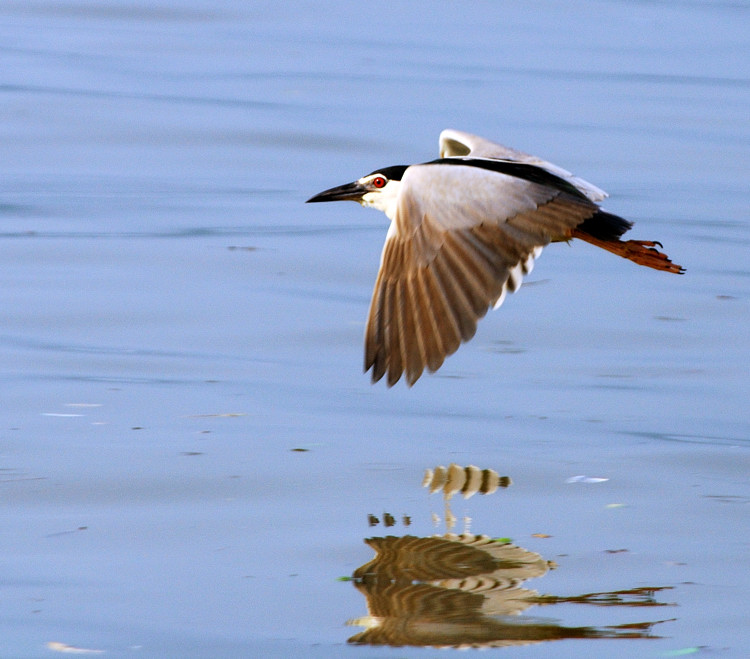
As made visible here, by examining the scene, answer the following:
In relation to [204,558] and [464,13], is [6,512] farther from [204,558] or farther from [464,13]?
[464,13]

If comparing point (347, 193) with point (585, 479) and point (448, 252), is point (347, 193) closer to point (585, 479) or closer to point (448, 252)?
point (448, 252)

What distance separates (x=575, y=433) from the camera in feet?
21.2

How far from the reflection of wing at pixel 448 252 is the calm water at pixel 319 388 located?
0.50m

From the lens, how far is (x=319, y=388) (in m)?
7.10

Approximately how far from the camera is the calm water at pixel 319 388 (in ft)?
15.4

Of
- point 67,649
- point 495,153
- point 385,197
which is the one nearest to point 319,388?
point 385,197

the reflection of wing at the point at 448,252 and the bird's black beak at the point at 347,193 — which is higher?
the bird's black beak at the point at 347,193

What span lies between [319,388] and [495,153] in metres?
1.64

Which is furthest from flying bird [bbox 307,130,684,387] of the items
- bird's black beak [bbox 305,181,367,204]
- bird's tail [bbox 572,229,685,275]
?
bird's black beak [bbox 305,181,367,204]

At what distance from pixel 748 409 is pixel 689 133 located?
797 cm

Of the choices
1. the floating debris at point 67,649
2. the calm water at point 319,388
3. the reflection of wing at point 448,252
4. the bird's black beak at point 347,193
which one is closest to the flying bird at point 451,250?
the reflection of wing at point 448,252

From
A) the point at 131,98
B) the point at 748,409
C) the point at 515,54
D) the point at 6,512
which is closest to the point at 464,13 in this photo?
the point at 515,54

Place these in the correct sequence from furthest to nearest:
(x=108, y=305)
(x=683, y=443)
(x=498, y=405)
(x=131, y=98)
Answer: (x=131, y=98), (x=108, y=305), (x=498, y=405), (x=683, y=443)

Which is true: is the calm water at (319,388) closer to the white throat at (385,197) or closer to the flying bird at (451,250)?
the flying bird at (451,250)
